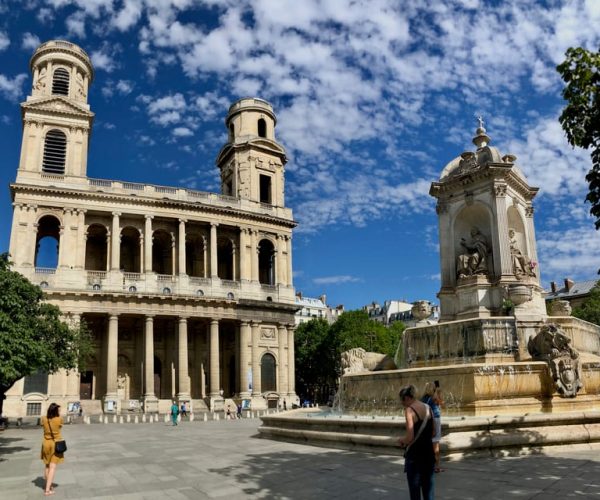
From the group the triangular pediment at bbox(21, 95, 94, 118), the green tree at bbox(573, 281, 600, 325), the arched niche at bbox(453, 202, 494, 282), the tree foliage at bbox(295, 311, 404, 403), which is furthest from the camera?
the tree foliage at bbox(295, 311, 404, 403)

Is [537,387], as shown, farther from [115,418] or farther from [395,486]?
[115,418]

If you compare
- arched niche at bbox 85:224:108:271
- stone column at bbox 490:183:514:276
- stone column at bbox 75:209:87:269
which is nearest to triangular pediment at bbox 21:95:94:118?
stone column at bbox 75:209:87:269

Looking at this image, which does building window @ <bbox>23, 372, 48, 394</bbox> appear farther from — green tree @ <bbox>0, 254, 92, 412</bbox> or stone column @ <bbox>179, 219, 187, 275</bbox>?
green tree @ <bbox>0, 254, 92, 412</bbox>

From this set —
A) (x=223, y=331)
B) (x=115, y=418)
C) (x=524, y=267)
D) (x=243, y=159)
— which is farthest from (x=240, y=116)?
(x=524, y=267)

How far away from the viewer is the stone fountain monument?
10594mm

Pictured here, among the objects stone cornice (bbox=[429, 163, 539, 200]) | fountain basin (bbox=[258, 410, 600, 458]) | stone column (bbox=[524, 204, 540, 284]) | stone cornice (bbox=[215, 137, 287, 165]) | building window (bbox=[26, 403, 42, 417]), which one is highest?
stone cornice (bbox=[215, 137, 287, 165])

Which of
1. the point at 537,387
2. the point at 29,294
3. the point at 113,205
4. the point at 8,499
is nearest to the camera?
the point at 8,499

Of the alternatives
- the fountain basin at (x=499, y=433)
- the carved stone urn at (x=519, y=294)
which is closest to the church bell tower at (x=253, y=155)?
the carved stone urn at (x=519, y=294)

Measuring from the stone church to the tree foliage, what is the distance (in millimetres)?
12260

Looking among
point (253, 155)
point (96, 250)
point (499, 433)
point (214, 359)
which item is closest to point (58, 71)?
point (96, 250)

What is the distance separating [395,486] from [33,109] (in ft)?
148

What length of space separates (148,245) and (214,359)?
10588 millimetres

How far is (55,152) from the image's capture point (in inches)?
1758

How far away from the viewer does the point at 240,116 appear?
5397 centimetres
